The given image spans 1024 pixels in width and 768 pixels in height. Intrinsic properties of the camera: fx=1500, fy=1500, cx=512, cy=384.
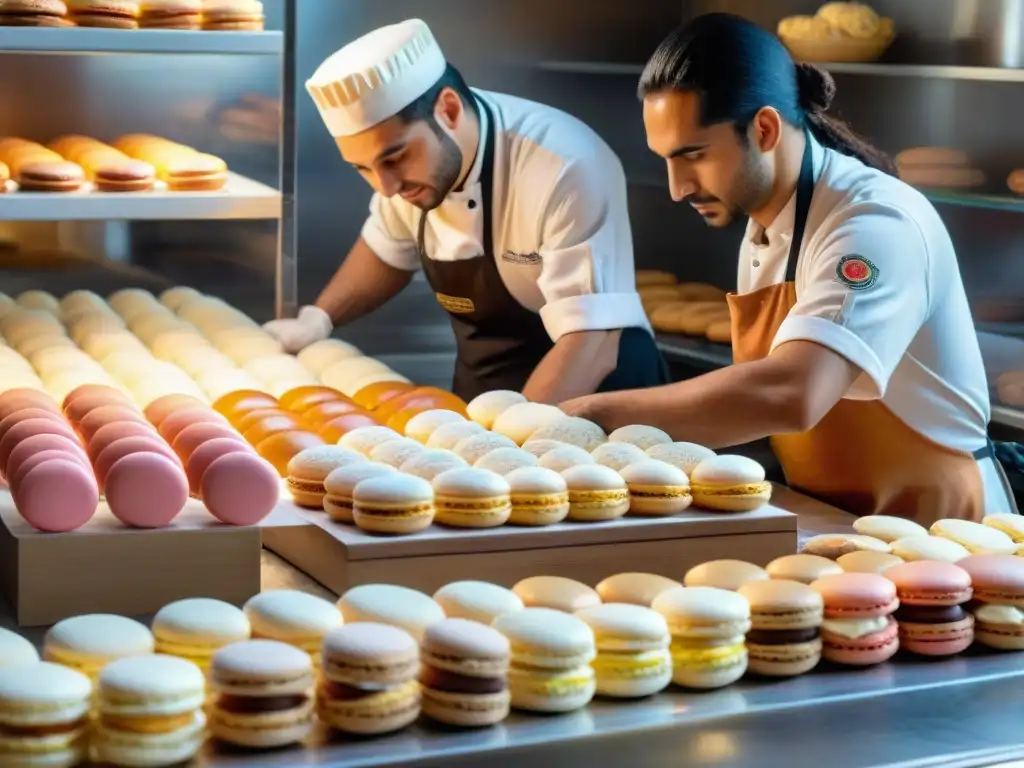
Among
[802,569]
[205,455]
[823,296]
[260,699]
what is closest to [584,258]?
[823,296]

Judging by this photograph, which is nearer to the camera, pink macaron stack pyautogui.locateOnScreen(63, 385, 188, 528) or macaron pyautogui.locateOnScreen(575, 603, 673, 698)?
macaron pyautogui.locateOnScreen(575, 603, 673, 698)

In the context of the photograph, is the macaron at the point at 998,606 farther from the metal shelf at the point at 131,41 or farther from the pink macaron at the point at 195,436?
the metal shelf at the point at 131,41

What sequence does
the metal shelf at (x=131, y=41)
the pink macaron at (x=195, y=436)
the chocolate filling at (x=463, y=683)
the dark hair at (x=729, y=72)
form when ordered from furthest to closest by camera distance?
the metal shelf at (x=131, y=41)
the dark hair at (x=729, y=72)
the pink macaron at (x=195, y=436)
the chocolate filling at (x=463, y=683)

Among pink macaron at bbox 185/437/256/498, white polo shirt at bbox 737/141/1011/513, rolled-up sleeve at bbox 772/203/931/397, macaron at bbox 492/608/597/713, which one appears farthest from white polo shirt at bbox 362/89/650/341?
macaron at bbox 492/608/597/713

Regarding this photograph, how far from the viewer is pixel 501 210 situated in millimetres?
2879

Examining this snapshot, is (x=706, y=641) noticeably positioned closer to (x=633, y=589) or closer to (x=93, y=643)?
(x=633, y=589)

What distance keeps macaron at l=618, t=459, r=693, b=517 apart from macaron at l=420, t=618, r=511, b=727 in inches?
17.5

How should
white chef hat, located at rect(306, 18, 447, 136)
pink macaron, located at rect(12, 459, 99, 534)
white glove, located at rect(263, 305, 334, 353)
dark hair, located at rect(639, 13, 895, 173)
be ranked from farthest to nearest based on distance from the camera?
white glove, located at rect(263, 305, 334, 353) → white chef hat, located at rect(306, 18, 447, 136) → dark hair, located at rect(639, 13, 895, 173) → pink macaron, located at rect(12, 459, 99, 534)

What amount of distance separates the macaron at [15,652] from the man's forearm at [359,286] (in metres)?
1.99

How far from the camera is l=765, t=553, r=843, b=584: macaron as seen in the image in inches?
53.9

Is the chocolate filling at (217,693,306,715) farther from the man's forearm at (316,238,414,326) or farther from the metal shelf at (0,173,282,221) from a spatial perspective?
the man's forearm at (316,238,414,326)

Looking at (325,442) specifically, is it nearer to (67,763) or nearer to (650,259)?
(67,763)

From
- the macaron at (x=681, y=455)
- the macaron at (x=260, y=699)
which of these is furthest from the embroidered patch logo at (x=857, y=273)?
the macaron at (x=260, y=699)

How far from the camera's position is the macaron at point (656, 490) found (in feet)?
5.16
